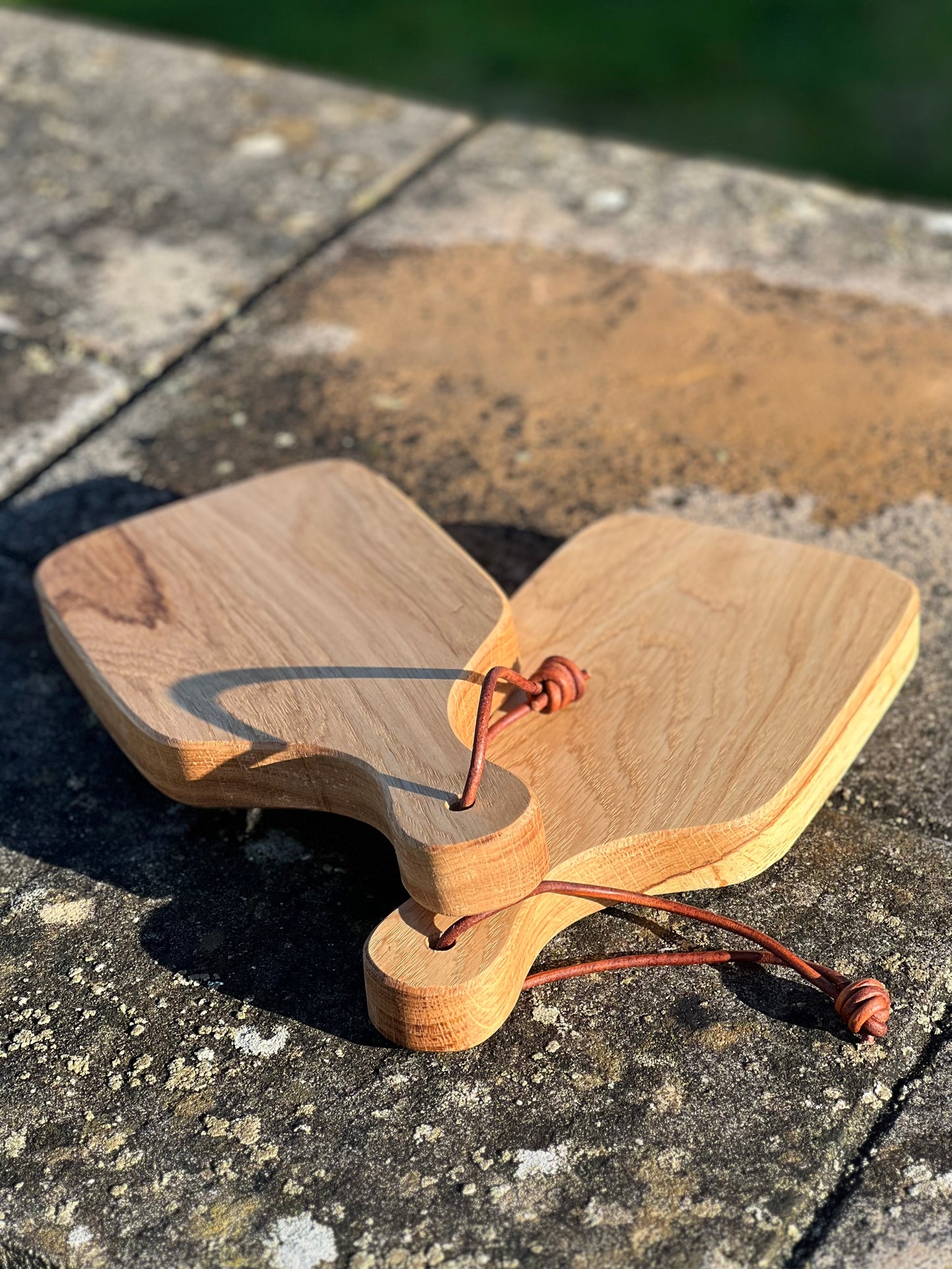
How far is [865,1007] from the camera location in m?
1.03

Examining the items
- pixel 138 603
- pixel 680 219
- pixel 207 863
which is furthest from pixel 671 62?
pixel 207 863

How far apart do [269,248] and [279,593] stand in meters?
1.00

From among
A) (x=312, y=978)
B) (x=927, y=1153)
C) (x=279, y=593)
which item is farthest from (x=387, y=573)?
(x=927, y=1153)

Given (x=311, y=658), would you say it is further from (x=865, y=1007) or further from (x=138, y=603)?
(x=865, y=1007)

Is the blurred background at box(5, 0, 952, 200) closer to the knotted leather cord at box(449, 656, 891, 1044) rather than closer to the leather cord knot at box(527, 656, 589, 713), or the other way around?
the leather cord knot at box(527, 656, 589, 713)

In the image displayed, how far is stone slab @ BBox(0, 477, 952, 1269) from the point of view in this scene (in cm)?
95

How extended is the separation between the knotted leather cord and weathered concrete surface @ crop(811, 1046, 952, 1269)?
7cm

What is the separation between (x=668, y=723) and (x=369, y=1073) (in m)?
0.38

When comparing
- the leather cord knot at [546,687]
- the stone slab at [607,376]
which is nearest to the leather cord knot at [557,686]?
the leather cord knot at [546,687]

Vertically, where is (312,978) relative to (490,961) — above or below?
below

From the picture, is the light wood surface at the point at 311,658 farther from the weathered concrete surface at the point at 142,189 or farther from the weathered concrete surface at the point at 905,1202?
the weathered concrete surface at the point at 142,189

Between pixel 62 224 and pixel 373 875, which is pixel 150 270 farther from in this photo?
pixel 373 875

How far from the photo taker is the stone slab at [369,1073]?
952 mm

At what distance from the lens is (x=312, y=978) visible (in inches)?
43.1
